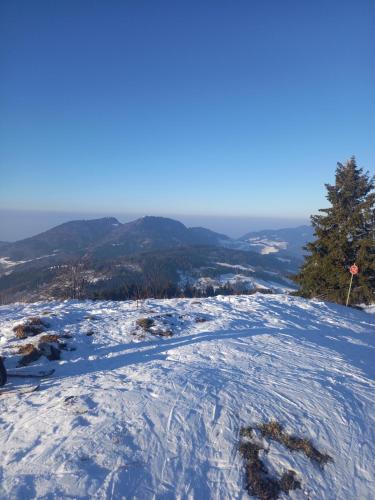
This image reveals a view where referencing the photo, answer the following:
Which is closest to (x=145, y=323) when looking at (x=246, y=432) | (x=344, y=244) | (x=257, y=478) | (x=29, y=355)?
(x=29, y=355)

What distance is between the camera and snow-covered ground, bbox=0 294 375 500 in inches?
177

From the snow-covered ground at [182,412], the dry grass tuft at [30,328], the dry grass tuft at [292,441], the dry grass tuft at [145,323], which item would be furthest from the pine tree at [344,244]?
the dry grass tuft at [30,328]

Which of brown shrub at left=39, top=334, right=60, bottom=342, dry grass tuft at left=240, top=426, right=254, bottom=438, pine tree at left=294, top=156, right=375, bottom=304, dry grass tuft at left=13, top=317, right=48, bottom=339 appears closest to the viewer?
dry grass tuft at left=240, top=426, right=254, bottom=438

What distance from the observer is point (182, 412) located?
19.5 feet

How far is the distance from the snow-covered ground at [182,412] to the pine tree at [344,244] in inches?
468

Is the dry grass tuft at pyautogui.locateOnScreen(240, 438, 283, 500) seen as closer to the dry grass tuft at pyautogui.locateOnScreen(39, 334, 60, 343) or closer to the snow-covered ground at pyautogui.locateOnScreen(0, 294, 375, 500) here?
the snow-covered ground at pyautogui.locateOnScreen(0, 294, 375, 500)

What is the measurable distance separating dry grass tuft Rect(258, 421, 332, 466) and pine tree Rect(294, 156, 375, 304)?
19041 mm

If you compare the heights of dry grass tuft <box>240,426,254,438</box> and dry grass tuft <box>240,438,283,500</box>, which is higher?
dry grass tuft <box>240,426,254,438</box>

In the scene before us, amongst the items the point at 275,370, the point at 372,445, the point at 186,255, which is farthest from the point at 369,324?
the point at 186,255

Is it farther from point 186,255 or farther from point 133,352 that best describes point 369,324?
point 186,255

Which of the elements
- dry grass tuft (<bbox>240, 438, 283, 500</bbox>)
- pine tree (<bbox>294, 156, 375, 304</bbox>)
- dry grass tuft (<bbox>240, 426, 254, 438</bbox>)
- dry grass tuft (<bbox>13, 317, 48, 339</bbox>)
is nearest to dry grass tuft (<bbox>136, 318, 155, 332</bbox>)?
dry grass tuft (<bbox>13, 317, 48, 339</bbox>)

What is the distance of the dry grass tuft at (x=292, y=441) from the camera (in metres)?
5.00

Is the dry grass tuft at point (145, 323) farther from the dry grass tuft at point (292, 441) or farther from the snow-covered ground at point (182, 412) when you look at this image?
the dry grass tuft at point (292, 441)

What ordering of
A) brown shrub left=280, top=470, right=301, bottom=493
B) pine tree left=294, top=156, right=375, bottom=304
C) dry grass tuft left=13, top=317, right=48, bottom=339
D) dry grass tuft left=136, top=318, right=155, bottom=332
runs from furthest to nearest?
pine tree left=294, top=156, right=375, bottom=304 < dry grass tuft left=136, top=318, right=155, bottom=332 < dry grass tuft left=13, top=317, right=48, bottom=339 < brown shrub left=280, top=470, right=301, bottom=493
